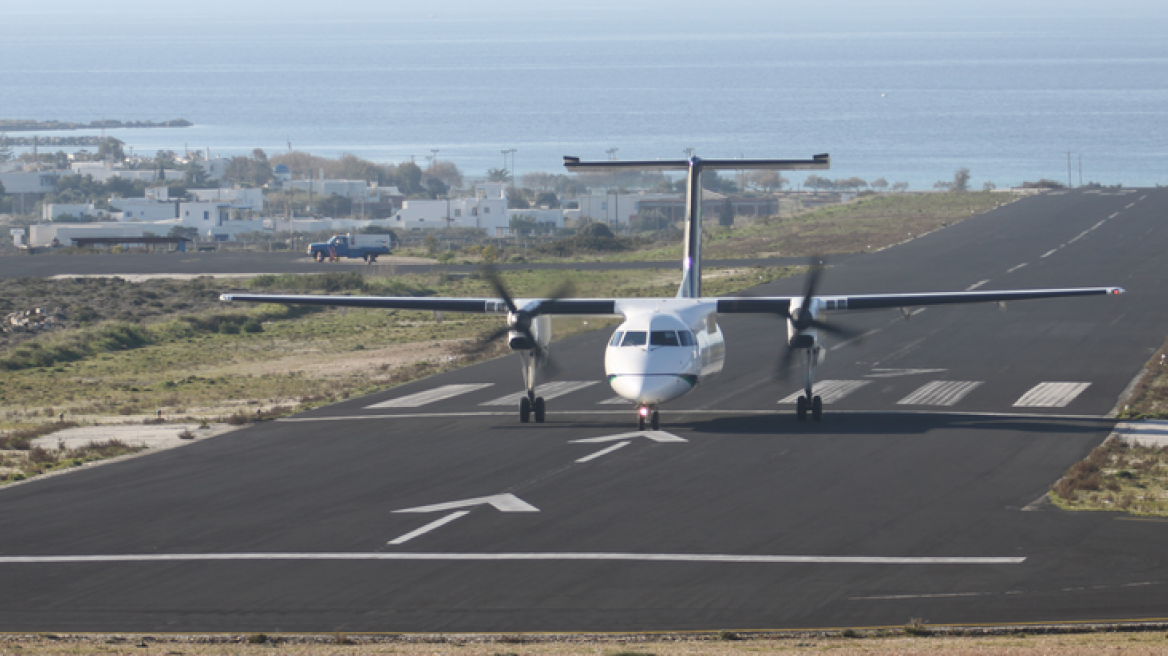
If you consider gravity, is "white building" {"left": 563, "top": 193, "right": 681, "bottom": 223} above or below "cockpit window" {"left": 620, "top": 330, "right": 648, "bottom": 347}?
above

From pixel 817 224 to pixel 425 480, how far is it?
284 ft

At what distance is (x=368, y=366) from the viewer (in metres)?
50.1

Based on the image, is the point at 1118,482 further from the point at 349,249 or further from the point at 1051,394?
the point at 349,249

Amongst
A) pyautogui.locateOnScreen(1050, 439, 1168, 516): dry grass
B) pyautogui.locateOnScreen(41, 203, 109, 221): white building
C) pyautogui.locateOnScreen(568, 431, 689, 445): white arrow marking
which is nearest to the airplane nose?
pyautogui.locateOnScreen(568, 431, 689, 445): white arrow marking

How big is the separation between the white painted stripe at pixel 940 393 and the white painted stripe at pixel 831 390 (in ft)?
6.47

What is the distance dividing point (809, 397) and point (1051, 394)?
9.09 meters

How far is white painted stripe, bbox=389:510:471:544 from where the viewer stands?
22.1 metres

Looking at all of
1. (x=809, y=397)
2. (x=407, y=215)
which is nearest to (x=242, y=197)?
(x=407, y=215)

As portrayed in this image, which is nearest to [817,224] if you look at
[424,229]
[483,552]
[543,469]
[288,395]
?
[424,229]

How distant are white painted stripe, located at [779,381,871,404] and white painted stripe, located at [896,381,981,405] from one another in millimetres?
1971

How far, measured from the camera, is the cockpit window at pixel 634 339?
3078 centimetres

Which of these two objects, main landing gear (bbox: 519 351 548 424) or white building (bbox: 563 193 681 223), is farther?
white building (bbox: 563 193 681 223)

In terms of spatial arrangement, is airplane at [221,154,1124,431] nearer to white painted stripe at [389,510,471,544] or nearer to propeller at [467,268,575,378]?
propeller at [467,268,575,378]

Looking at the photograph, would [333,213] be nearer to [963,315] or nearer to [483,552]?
[963,315]
